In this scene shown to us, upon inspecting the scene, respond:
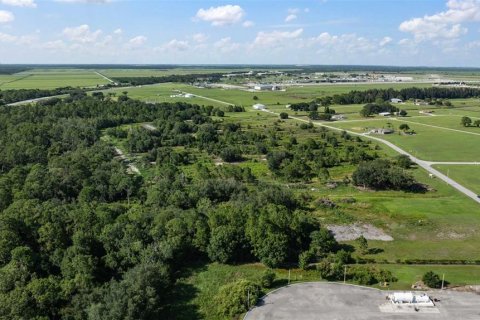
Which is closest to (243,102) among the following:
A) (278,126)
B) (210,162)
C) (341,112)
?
(341,112)

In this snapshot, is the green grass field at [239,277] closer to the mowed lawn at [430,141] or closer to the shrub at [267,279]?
the shrub at [267,279]

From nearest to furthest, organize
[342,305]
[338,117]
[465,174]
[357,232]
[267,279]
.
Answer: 1. [342,305]
2. [267,279]
3. [357,232]
4. [465,174]
5. [338,117]

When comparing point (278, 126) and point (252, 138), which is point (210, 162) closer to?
point (252, 138)

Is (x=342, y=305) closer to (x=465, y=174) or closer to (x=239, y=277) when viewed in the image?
(x=239, y=277)

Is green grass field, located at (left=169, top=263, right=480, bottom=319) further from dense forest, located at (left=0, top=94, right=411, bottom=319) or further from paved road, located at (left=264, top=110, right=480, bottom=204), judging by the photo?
paved road, located at (left=264, top=110, right=480, bottom=204)

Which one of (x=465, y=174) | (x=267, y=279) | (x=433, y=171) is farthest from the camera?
(x=433, y=171)

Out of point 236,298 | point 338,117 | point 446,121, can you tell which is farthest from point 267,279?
point 446,121

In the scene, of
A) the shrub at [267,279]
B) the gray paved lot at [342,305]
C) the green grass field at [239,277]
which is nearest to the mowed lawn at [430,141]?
the green grass field at [239,277]
